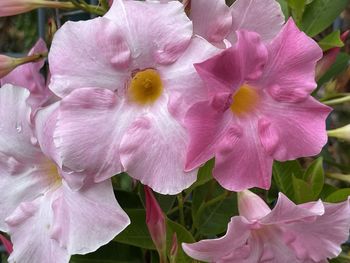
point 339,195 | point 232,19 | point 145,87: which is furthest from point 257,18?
point 339,195

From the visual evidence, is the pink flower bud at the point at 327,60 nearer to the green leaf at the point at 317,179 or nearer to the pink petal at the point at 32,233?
the green leaf at the point at 317,179

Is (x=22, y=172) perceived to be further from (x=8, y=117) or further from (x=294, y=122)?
(x=294, y=122)

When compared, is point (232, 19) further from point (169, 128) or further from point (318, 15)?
point (318, 15)

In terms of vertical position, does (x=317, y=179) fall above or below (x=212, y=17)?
below

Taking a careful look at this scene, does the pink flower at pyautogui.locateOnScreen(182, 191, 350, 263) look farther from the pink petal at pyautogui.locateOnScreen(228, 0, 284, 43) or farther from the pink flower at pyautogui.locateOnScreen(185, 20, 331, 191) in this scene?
the pink petal at pyautogui.locateOnScreen(228, 0, 284, 43)

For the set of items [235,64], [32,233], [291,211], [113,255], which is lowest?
[113,255]

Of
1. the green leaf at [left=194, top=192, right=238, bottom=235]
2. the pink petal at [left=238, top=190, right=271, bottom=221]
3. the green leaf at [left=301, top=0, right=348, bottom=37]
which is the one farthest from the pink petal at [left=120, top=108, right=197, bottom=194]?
the green leaf at [left=301, top=0, right=348, bottom=37]

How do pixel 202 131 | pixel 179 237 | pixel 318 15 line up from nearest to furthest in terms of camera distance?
pixel 202 131
pixel 179 237
pixel 318 15
